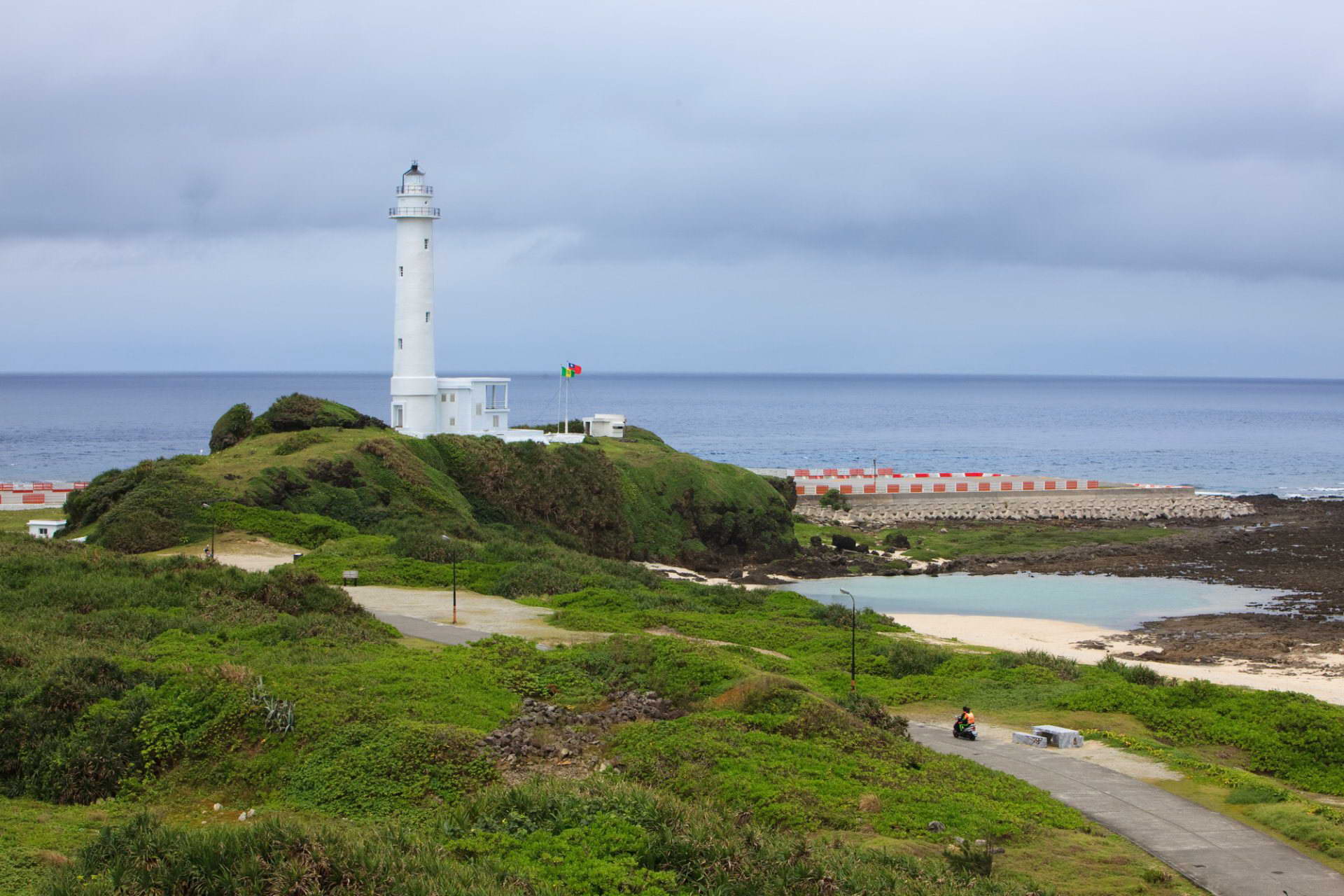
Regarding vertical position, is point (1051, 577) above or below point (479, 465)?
below

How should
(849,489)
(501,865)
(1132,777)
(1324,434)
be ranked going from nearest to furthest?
(501,865), (1132,777), (849,489), (1324,434)

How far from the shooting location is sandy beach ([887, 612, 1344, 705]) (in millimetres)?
29125

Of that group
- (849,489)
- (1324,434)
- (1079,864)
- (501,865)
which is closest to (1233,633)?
(1079,864)

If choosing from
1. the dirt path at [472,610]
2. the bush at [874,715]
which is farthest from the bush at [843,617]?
the bush at [874,715]

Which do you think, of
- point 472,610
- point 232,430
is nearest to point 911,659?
point 472,610

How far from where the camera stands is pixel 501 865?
1160cm

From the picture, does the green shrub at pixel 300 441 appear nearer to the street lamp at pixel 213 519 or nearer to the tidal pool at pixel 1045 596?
the street lamp at pixel 213 519

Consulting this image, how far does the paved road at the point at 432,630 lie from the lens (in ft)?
80.2

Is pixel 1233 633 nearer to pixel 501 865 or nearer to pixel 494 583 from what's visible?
pixel 494 583

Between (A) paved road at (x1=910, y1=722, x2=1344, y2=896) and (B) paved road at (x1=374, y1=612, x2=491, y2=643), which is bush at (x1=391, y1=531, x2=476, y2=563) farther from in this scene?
(A) paved road at (x1=910, y1=722, x2=1344, y2=896)

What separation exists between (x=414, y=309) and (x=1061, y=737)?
36.4 m

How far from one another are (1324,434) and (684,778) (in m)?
168

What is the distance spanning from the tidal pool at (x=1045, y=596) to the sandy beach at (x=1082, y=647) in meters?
1.67

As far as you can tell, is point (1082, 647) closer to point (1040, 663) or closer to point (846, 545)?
point (1040, 663)
